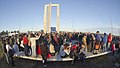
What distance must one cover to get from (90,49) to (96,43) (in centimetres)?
101

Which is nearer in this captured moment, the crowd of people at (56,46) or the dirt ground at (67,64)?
the crowd of people at (56,46)

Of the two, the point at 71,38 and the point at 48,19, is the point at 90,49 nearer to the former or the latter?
the point at 71,38

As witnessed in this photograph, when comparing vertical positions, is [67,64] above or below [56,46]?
below

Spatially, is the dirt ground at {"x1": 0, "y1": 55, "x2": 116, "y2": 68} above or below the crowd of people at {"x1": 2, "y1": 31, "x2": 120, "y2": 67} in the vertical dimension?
below

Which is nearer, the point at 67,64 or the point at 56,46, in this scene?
the point at 67,64

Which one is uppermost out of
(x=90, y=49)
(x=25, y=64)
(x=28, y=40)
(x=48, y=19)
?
(x=48, y=19)

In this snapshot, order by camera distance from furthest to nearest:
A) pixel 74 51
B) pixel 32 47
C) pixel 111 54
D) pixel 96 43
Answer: pixel 111 54 → pixel 96 43 → pixel 32 47 → pixel 74 51

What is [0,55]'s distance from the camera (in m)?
14.0

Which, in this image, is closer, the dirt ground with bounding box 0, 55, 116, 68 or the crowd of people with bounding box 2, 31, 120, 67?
the crowd of people with bounding box 2, 31, 120, 67

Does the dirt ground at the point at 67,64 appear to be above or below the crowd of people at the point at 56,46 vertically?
below

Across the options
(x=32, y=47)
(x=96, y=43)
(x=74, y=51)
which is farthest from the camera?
(x=96, y=43)

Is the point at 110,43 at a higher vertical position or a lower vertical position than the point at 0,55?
higher

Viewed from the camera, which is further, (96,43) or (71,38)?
(71,38)

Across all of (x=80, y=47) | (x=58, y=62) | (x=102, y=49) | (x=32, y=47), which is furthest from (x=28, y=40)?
(x=102, y=49)
